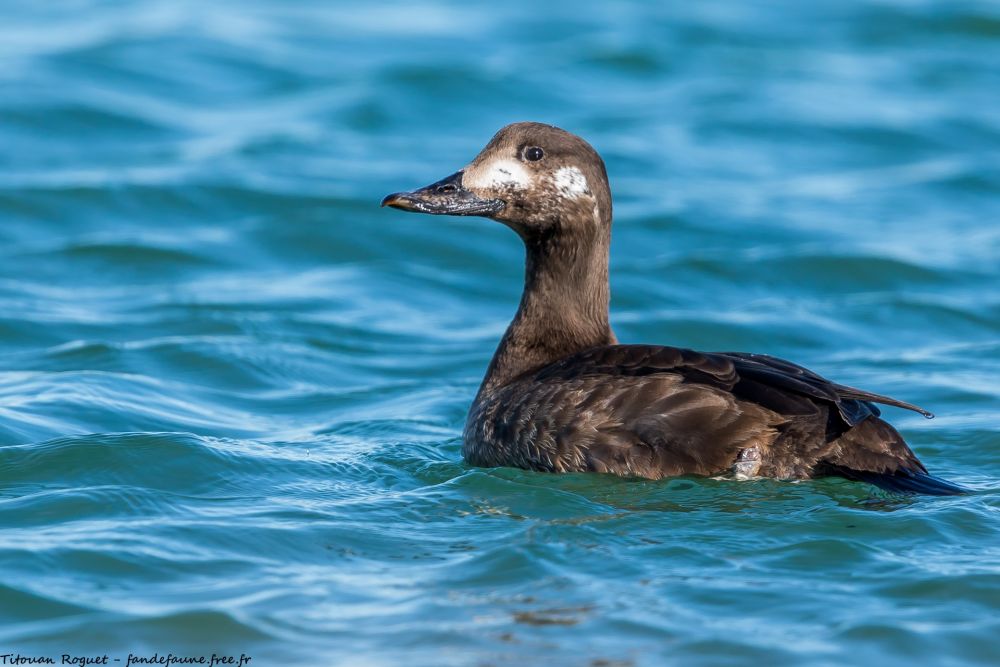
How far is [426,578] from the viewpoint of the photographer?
556 cm

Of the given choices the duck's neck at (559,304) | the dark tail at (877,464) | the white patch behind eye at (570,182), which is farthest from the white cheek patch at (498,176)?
the dark tail at (877,464)

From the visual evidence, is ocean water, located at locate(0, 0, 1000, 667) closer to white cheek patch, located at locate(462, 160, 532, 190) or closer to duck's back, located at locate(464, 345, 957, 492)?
duck's back, located at locate(464, 345, 957, 492)

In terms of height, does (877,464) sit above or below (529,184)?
below

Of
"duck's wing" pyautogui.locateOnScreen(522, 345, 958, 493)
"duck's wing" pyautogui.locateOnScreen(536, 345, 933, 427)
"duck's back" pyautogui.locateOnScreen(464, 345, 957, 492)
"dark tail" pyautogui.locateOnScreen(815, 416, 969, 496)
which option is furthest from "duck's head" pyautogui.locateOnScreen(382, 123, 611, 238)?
"dark tail" pyautogui.locateOnScreen(815, 416, 969, 496)

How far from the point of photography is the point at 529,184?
7.30 meters

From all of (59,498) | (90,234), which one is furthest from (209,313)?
(59,498)

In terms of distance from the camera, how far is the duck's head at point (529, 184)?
288 inches

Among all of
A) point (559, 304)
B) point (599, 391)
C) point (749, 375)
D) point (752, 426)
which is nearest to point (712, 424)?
point (752, 426)

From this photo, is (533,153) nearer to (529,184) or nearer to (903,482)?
(529,184)

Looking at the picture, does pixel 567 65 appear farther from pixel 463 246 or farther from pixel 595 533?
pixel 595 533

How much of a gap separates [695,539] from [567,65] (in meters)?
12.7

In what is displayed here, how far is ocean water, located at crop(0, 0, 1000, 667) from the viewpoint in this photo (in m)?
5.31

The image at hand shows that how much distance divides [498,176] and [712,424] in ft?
5.82

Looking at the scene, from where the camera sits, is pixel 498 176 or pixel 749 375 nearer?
pixel 749 375
